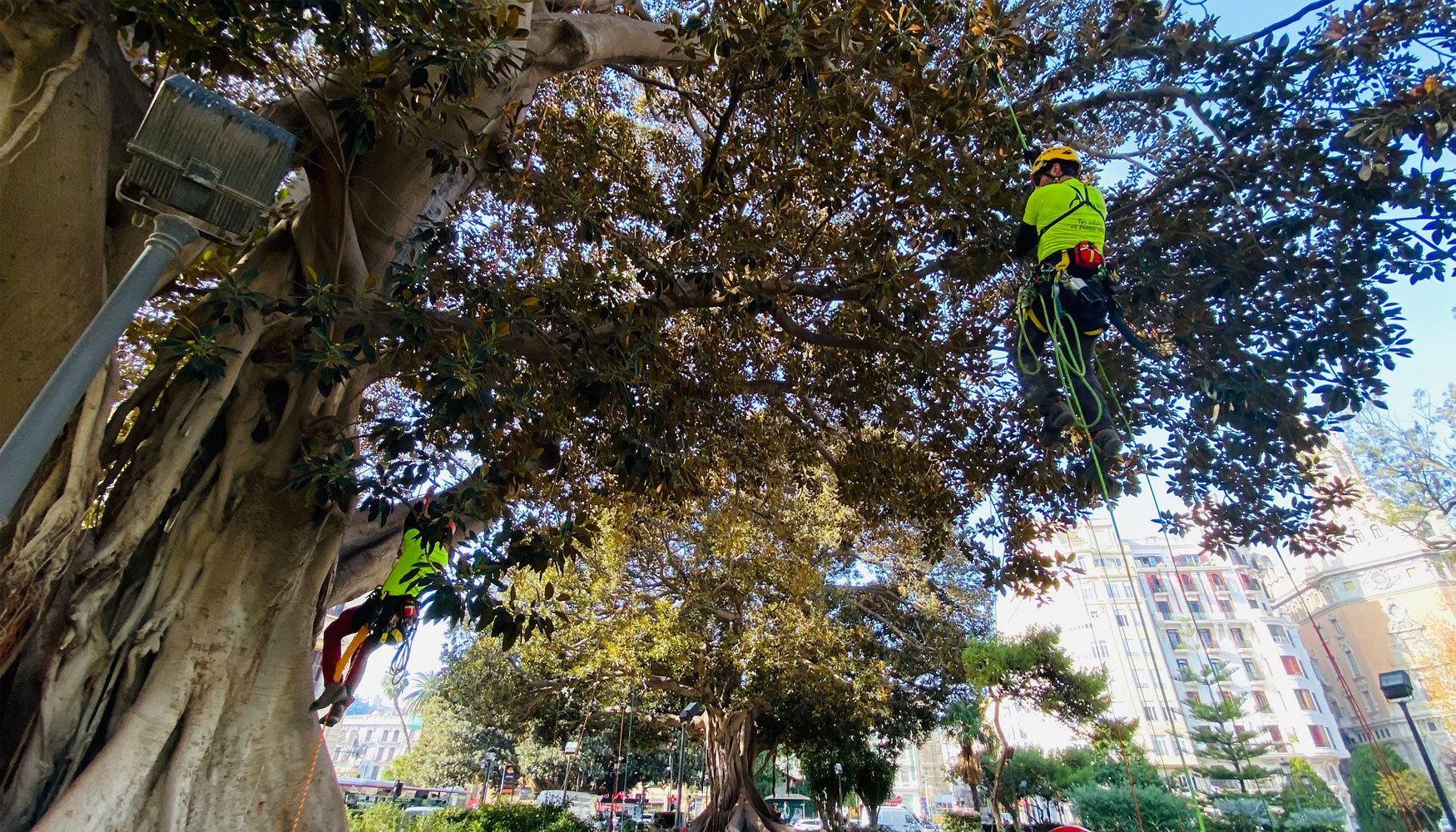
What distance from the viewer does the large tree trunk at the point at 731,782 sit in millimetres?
15273

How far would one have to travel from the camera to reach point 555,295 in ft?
12.8

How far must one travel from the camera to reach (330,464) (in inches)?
119

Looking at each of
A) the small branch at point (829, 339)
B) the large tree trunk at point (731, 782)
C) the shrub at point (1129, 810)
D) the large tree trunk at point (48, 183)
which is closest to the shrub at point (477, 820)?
the large tree trunk at point (731, 782)

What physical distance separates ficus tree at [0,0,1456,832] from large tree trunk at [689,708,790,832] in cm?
1161

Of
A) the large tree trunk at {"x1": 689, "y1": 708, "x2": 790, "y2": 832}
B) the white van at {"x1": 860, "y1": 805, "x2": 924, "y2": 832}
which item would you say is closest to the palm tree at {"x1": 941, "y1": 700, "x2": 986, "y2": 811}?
the large tree trunk at {"x1": 689, "y1": 708, "x2": 790, "y2": 832}

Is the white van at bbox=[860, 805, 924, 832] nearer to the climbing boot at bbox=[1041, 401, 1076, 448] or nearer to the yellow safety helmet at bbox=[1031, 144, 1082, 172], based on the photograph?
the climbing boot at bbox=[1041, 401, 1076, 448]

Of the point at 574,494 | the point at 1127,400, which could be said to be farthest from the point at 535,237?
the point at 1127,400

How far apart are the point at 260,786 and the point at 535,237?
345cm

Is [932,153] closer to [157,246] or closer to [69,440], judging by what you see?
[157,246]

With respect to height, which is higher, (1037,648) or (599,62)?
(599,62)

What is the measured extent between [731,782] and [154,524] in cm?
1479

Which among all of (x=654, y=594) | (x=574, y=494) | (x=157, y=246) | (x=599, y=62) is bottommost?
(x=157, y=246)

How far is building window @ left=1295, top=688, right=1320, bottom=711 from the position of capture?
29547 mm

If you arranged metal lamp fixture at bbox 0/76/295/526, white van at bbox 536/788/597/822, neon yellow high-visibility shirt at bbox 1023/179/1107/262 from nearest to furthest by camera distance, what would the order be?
metal lamp fixture at bbox 0/76/295/526
neon yellow high-visibility shirt at bbox 1023/179/1107/262
white van at bbox 536/788/597/822
